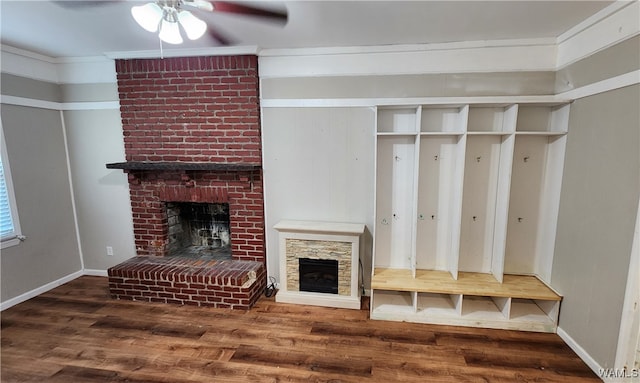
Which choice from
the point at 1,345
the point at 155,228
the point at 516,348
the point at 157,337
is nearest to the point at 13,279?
the point at 1,345

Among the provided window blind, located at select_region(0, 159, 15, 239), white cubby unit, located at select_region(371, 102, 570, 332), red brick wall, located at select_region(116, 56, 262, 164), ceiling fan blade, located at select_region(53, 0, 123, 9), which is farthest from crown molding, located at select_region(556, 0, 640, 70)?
window blind, located at select_region(0, 159, 15, 239)

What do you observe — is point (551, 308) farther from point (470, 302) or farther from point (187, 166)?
point (187, 166)

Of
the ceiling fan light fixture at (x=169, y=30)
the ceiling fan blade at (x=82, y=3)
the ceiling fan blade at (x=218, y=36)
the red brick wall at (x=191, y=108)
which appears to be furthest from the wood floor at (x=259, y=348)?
the ceiling fan blade at (x=218, y=36)

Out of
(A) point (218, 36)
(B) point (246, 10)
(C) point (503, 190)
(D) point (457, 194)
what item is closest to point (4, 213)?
(A) point (218, 36)

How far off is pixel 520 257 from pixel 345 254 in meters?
1.70

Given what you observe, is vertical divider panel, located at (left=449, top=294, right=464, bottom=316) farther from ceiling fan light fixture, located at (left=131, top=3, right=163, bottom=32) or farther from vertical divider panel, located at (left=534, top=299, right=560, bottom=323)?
ceiling fan light fixture, located at (left=131, top=3, right=163, bottom=32)

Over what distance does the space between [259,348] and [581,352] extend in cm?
248

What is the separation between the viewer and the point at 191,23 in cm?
166

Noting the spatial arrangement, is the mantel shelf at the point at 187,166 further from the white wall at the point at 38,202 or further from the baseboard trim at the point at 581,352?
the baseboard trim at the point at 581,352

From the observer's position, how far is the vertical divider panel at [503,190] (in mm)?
2477

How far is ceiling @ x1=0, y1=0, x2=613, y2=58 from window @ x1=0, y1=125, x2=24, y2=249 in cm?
121

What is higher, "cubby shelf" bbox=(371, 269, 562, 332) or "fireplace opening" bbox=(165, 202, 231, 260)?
"fireplace opening" bbox=(165, 202, 231, 260)

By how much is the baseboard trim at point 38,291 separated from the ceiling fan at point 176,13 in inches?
117

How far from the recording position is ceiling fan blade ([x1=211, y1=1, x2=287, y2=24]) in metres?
1.86
